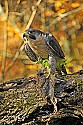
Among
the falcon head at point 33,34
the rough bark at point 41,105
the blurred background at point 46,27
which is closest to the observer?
the rough bark at point 41,105

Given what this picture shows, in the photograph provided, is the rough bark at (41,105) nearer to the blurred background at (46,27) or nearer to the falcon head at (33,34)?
the falcon head at (33,34)

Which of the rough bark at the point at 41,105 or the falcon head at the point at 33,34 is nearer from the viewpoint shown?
the rough bark at the point at 41,105

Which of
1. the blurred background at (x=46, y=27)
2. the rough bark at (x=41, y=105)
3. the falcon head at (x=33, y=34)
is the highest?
the falcon head at (x=33, y=34)

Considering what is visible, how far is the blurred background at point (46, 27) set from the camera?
885cm

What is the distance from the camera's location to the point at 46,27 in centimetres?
888

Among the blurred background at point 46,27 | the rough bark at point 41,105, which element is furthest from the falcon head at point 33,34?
the blurred background at point 46,27

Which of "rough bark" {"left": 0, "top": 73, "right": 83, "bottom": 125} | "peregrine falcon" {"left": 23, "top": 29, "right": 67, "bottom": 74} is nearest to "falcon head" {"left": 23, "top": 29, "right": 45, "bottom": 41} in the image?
"peregrine falcon" {"left": 23, "top": 29, "right": 67, "bottom": 74}

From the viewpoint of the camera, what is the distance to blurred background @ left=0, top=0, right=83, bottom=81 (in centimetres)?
885

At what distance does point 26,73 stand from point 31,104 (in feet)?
22.7

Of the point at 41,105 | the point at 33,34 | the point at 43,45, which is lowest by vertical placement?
the point at 41,105

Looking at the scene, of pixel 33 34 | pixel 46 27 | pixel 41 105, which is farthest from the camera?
pixel 46 27

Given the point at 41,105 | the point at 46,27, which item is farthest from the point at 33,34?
the point at 46,27

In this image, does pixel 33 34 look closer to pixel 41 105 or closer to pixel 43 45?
pixel 43 45

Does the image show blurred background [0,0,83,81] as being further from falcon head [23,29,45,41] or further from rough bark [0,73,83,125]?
rough bark [0,73,83,125]
